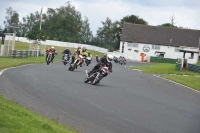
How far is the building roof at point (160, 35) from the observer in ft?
356

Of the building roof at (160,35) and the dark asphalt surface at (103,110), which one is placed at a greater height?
the building roof at (160,35)

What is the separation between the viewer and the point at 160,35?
11094 cm

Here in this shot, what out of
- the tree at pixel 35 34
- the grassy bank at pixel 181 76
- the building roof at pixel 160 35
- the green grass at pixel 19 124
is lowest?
the grassy bank at pixel 181 76

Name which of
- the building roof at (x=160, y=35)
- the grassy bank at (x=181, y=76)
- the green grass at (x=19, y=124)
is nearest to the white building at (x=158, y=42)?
Answer: the building roof at (x=160, y=35)

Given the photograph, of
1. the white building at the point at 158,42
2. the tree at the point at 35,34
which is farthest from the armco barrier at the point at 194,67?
the white building at the point at 158,42

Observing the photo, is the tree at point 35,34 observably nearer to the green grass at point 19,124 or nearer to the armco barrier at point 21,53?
the armco barrier at point 21,53

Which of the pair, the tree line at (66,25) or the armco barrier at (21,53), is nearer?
the armco barrier at (21,53)

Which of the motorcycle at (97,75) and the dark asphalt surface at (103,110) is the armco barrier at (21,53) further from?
the dark asphalt surface at (103,110)

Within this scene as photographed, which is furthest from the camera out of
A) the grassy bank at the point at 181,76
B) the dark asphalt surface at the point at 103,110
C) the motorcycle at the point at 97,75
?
the grassy bank at the point at 181,76

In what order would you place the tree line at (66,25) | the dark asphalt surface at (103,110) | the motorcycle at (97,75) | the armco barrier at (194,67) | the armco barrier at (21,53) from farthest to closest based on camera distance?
the tree line at (66,25) → the armco barrier at (194,67) → the armco barrier at (21,53) → the motorcycle at (97,75) → the dark asphalt surface at (103,110)

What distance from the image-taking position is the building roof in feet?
356

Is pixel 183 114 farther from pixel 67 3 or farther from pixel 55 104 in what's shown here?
pixel 67 3

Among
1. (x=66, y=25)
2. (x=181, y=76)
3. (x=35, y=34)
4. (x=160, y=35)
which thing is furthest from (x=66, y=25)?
(x=181, y=76)

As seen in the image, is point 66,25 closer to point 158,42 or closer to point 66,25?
point 66,25
